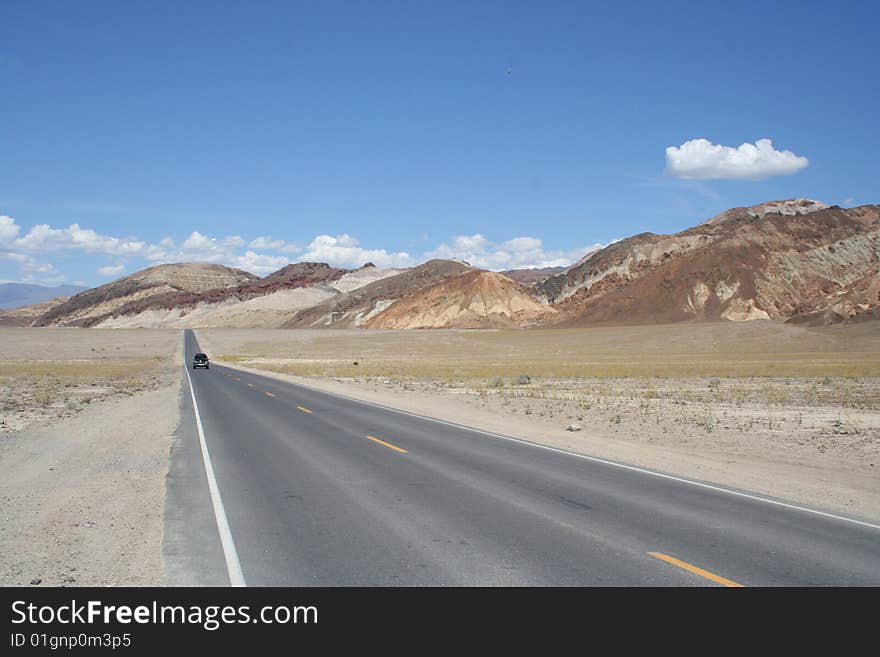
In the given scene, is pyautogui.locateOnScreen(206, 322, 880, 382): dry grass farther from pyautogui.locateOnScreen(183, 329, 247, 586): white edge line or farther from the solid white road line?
pyautogui.locateOnScreen(183, 329, 247, 586): white edge line

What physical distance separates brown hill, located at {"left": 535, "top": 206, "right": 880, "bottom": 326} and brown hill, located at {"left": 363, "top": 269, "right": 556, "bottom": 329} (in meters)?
9.56

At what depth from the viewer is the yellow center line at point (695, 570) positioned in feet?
21.3

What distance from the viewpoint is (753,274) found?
413 feet

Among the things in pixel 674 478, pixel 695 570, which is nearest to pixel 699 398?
pixel 674 478

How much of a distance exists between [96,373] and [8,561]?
1785 inches

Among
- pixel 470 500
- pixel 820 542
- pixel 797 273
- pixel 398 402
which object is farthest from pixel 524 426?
pixel 797 273

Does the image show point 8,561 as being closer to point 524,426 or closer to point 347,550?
point 347,550

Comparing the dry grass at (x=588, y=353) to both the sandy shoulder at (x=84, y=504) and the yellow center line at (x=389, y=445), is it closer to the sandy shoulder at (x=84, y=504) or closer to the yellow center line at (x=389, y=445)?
the yellow center line at (x=389, y=445)

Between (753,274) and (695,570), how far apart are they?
13059 centimetres

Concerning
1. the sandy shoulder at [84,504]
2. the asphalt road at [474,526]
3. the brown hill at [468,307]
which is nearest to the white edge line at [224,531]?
the asphalt road at [474,526]

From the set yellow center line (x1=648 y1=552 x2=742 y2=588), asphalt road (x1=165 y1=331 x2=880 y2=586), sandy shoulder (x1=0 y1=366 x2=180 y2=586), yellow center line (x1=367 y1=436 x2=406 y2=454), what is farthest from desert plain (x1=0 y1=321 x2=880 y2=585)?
yellow center line (x1=648 y1=552 x2=742 y2=588)

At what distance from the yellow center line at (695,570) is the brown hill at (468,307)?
456ft

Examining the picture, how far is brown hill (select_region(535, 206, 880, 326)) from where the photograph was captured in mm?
122250
